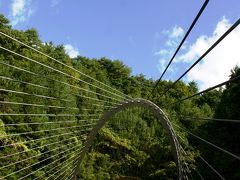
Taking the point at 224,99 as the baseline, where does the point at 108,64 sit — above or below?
above

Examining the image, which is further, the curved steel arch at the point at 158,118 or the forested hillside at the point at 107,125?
the forested hillside at the point at 107,125

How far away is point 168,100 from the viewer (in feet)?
55.0

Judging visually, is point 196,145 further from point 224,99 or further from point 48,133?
point 48,133

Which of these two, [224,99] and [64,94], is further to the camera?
[64,94]

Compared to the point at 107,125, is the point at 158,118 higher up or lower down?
lower down

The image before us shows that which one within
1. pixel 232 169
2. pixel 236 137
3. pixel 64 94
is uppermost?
pixel 64 94

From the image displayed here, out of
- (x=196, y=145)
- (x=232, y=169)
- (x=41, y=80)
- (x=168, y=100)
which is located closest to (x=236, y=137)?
(x=232, y=169)

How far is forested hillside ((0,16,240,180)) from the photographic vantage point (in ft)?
34.8

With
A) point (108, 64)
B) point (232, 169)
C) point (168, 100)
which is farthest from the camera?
point (108, 64)

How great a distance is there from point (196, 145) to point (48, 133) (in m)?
4.93

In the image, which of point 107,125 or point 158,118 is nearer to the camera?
point 158,118

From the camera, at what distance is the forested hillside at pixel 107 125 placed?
10.6m

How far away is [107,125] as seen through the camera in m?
14.5

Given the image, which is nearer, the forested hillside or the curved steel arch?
the curved steel arch
